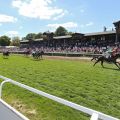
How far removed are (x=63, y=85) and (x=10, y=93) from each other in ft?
7.86

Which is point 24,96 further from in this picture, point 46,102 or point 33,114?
point 33,114

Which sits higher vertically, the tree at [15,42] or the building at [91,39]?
the building at [91,39]

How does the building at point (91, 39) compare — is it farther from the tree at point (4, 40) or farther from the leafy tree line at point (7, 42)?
the tree at point (4, 40)

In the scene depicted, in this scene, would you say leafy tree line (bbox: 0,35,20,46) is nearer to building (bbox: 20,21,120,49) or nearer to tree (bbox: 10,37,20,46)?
tree (bbox: 10,37,20,46)

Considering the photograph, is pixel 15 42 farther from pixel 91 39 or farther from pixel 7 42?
pixel 91 39

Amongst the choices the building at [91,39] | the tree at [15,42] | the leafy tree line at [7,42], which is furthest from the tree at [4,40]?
the building at [91,39]

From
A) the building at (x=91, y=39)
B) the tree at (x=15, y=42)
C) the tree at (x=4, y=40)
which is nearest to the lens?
the building at (x=91, y=39)

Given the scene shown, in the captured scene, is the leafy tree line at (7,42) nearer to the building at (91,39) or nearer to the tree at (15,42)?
the tree at (15,42)

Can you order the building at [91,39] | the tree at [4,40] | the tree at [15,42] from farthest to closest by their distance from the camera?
the tree at [15,42] → the tree at [4,40] → the building at [91,39]

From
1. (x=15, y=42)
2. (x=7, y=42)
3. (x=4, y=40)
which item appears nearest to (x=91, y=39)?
(x=4, y=40)

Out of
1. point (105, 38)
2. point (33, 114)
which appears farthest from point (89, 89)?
point (105, 38)

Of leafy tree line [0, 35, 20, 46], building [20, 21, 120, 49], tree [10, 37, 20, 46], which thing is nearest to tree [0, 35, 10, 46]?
leafy tree line [0, 35, 20, 46]

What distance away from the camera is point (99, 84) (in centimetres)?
1230

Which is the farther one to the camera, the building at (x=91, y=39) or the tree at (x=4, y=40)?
the tree at (x=4, y=40)
